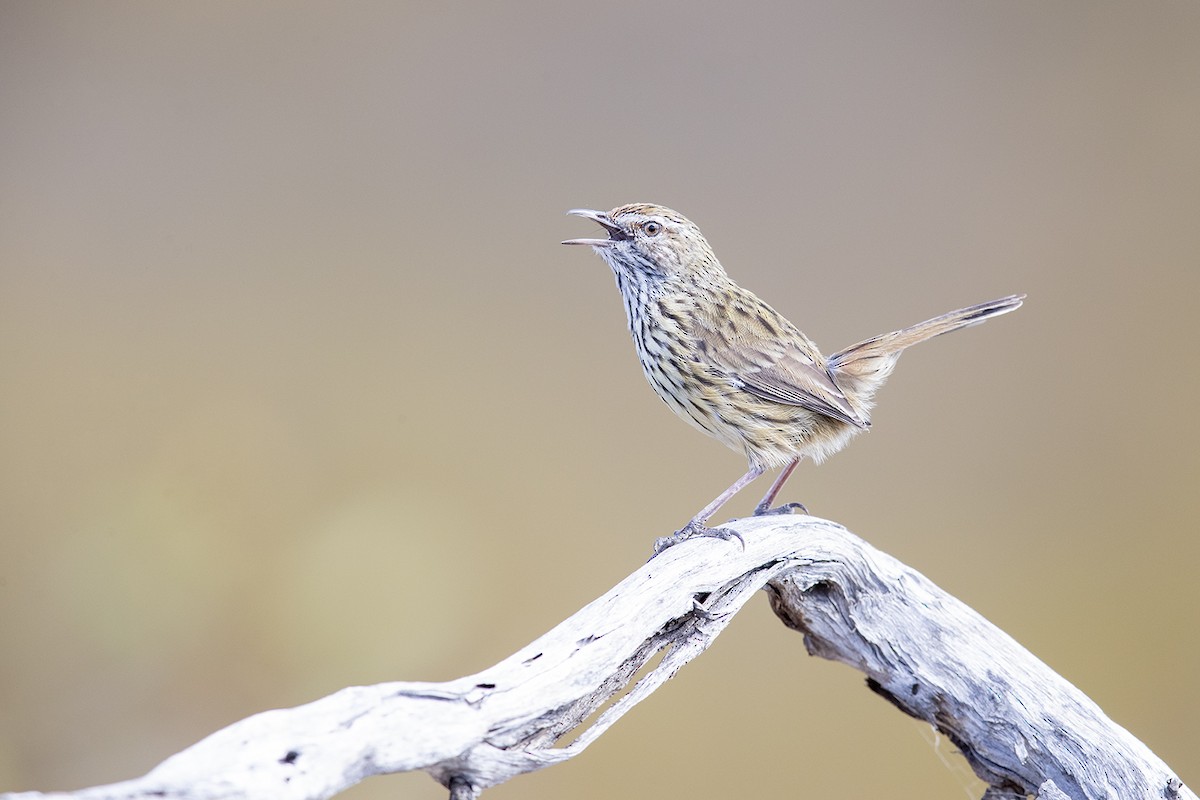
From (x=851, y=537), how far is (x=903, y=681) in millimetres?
455

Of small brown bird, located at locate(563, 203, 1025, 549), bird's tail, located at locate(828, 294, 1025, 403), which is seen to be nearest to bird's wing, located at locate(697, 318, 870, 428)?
small brown bird, located at locate(563, 203, 1025, 549)

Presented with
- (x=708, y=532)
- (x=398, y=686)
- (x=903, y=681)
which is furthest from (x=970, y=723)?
(x=398, y=686)

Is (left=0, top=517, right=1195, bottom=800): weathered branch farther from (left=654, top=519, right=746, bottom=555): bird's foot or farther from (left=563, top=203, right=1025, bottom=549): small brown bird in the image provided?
(left=563, top=203, right=1025, bottom=549): small brown bird

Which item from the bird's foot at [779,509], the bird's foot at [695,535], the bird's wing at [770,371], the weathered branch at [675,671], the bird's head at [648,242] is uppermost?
the bird's head at [648,242]

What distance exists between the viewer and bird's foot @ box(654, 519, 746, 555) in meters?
2.73

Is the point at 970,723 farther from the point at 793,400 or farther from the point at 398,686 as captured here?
the point at 398,686

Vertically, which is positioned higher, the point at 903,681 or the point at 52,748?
the point at 52,748

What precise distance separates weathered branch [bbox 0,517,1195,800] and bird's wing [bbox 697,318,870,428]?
1.20 feet

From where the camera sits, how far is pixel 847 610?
3.01m

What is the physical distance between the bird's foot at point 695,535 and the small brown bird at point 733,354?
1.2 inches

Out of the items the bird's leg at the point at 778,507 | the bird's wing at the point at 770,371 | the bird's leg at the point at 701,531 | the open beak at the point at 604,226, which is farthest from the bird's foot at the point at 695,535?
the open beak at the point at 604,226

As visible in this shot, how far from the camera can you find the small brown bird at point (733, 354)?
120 inches

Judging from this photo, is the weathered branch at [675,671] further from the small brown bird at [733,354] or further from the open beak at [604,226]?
the open beak at [604,226]

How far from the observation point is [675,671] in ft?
8.19
